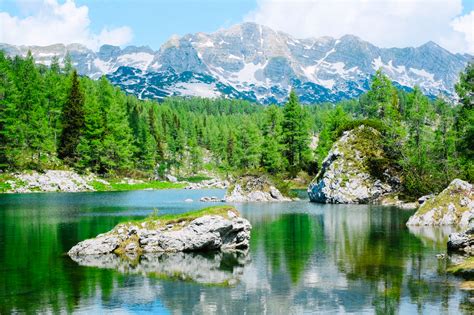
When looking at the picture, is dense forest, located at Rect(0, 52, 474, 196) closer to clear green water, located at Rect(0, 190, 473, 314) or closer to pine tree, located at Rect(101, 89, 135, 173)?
pine tree, located at Rect(101, 89, 135, 173)

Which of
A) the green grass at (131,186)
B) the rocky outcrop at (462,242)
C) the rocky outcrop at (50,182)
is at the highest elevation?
the rocky outcrop at (50,182)

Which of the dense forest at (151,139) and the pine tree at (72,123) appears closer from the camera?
the dense forest at (151,139)

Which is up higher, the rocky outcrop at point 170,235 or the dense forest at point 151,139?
the dense forest at point 151,139

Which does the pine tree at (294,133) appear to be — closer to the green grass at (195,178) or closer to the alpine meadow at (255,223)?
the alpine meadow at (255,223)

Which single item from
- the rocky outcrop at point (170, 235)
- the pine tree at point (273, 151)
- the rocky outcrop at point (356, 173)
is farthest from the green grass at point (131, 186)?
the rocky outcrop at point (170, 235)

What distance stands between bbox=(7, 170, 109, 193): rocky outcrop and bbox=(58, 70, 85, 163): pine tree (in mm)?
9917

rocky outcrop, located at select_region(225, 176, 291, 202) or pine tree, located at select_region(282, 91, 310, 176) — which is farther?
pine tree, located at select_region(282, 91, 310, 176)

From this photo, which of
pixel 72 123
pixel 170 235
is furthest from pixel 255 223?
pixel 72 123

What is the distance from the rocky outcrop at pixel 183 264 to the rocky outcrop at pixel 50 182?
228 ft

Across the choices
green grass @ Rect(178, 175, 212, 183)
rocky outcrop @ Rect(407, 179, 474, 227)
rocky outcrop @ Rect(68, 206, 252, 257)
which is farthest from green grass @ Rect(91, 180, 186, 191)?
rocky outcrop @ Rect(407, 179, 474, 227)

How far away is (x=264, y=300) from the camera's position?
84.1ft

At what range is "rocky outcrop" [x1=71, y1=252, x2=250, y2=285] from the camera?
31.4m

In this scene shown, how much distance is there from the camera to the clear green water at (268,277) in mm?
24641

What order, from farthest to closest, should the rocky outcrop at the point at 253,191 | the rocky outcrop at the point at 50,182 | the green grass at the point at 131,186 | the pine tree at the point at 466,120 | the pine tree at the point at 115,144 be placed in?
the pine tree at the point at 115,144
the green grass at the point at 131,186
the rocky outcrop at the point at 50,182
the rocky outcrop at the point at 253,191
the pine tree at the point at 466,120
